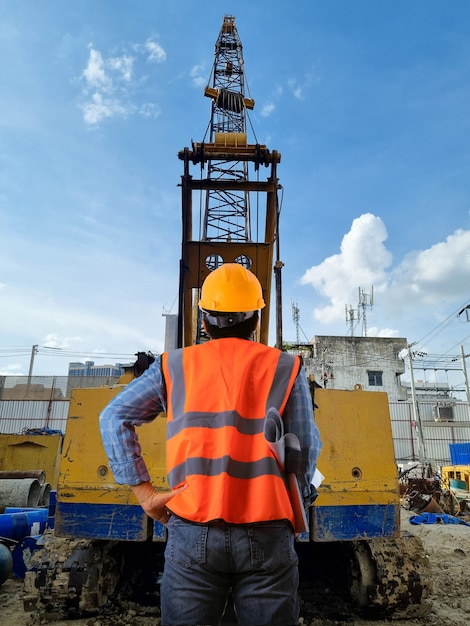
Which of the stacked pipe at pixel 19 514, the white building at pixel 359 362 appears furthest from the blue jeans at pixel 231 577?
the white building at pixel 359 362

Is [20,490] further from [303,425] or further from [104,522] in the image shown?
[303,425]

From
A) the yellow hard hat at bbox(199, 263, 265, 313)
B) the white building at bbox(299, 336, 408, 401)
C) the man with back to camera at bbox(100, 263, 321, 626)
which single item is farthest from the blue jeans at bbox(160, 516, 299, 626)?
the white building at bbox(299, 336, 408, 401)

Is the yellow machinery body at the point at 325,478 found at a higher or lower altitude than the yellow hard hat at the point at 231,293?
lower

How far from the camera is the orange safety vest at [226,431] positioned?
1593 mm

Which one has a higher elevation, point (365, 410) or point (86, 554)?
point (365, 410)

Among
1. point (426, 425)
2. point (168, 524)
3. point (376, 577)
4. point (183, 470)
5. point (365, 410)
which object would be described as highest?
point (426, 425)

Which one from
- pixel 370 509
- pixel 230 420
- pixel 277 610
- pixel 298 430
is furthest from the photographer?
pixel 370 509

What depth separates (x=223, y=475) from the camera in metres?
1.60

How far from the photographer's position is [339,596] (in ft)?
14.6

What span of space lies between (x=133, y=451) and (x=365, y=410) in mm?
2308

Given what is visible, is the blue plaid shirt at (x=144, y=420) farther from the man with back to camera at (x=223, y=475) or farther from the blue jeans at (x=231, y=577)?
the blue jeans at (x=231, y=577)

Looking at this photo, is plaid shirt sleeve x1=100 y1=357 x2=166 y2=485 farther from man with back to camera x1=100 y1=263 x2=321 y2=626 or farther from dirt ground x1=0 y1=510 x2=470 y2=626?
dirt ground x1=0 y1=510 x2=470 y2=626

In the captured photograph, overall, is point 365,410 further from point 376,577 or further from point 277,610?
point 277,610

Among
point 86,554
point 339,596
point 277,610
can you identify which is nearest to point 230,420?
point 277,610
